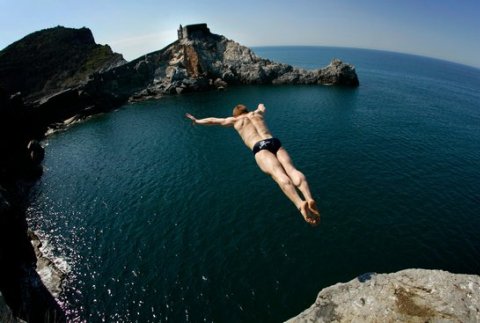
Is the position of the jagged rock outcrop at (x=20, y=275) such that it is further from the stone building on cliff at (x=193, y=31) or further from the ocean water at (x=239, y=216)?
the stone building on cliff at (x=193, y=31)

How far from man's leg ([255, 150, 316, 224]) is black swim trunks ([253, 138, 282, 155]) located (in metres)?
0.21

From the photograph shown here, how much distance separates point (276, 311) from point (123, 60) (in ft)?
281

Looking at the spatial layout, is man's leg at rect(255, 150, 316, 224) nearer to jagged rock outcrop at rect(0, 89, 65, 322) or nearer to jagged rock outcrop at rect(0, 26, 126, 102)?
jagged rock outcrop at rect(0, 89, 65, 322)

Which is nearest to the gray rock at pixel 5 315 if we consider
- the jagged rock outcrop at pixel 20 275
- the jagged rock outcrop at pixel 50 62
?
the jagged rock outcrop at pixel 20 275

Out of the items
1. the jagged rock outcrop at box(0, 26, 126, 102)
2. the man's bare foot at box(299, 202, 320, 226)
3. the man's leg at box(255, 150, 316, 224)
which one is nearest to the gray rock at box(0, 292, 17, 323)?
the man's leg at box(255, 150, 316, 224)

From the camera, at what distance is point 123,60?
281ft

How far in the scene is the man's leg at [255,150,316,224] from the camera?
754 cm

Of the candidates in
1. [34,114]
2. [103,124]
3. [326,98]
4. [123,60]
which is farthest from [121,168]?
[123,60]

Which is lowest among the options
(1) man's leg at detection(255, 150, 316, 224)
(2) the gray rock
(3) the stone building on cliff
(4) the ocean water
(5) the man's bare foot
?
(4) the ocean water

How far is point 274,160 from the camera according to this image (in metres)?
8.81

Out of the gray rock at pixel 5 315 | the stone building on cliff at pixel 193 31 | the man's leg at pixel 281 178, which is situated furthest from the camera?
the stone building on cliff at pixel 193 31

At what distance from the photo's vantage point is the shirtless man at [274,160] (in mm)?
7590

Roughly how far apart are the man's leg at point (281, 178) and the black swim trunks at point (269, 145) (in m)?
0.21

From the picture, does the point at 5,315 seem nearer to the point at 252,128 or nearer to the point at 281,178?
the point at 281,178
